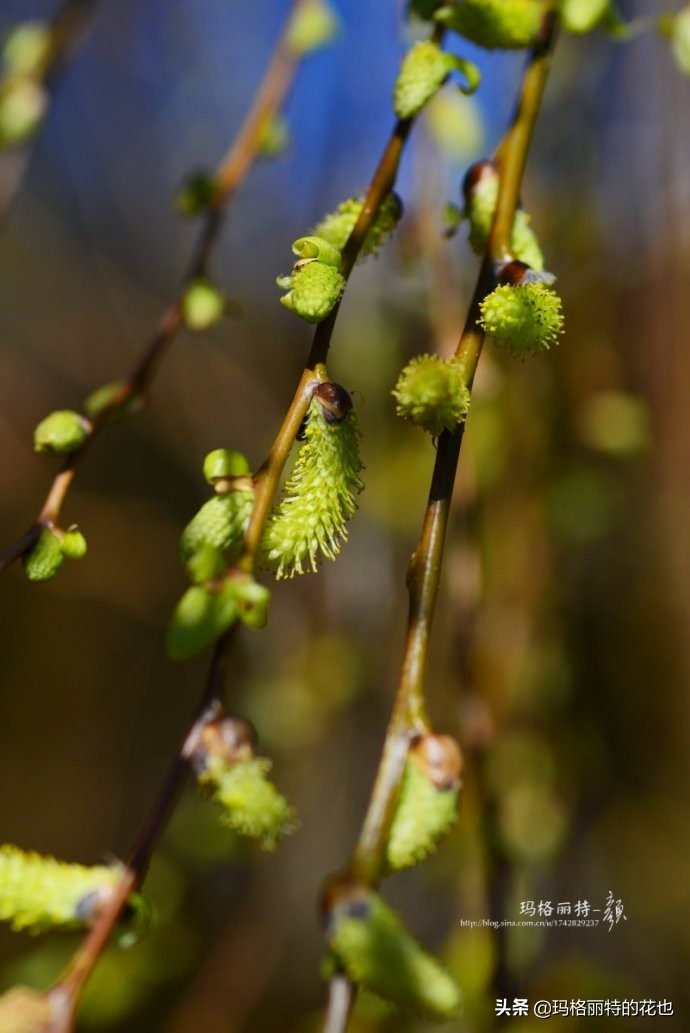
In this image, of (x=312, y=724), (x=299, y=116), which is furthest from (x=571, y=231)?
(x=312, y=724)

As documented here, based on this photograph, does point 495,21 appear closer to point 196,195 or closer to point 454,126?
point 196,195

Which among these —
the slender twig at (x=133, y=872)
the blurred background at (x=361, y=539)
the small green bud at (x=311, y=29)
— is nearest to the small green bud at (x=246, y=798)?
the slender twig at (x=133, y=872)

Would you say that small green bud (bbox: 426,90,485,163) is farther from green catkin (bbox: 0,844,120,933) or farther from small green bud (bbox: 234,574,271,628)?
green catkin (bbox: 0,844,120,933)


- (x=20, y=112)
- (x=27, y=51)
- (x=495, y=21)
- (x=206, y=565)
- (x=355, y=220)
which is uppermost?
(x=27, y=51)

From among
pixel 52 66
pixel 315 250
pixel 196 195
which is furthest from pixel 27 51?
pixel 315 250

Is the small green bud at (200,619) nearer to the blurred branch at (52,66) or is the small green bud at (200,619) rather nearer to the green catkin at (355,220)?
the green catkin at (355,220)

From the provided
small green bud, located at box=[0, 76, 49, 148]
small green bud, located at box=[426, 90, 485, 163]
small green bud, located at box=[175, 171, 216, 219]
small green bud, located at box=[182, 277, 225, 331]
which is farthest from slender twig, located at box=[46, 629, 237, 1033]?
small green bud, located at box=[426, 90, 485, 163]

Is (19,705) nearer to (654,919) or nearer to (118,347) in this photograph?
(118,347)
